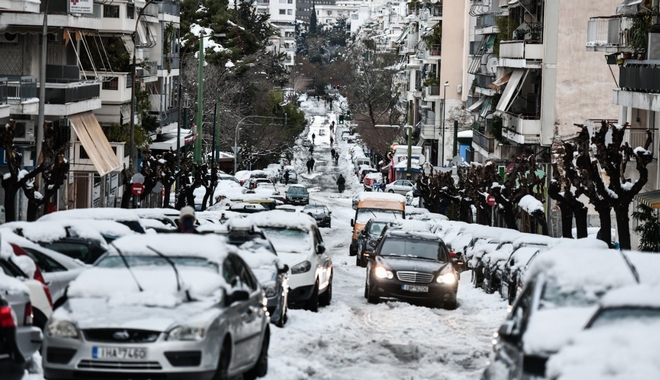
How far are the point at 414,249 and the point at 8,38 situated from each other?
25.6 metres

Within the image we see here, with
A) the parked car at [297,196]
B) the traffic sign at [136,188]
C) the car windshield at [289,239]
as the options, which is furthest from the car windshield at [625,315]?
the parked car at [297,196]

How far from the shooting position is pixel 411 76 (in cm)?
12619

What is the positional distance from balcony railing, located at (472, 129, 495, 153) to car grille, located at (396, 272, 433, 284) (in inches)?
1766

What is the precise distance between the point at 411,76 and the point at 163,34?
56412 millimetres

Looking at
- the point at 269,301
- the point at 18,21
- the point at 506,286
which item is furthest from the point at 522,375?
the point at 18,21

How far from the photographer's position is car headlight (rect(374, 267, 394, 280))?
82.0ft

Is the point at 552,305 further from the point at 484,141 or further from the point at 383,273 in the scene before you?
the point at 484,141

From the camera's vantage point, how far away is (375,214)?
157 ft

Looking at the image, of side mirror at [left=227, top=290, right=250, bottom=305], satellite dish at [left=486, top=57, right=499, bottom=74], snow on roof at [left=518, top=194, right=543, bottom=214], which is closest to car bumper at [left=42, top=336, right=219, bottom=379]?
side mirror at [left=227, top=290, right=250, bottom=305]

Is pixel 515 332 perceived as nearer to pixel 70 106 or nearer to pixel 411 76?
pixel 70 106

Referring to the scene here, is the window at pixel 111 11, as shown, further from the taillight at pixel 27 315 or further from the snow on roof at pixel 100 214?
the taillight at pixel 27 315

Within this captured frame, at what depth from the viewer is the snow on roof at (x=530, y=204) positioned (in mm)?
40638

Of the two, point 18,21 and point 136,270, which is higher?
point 18,21

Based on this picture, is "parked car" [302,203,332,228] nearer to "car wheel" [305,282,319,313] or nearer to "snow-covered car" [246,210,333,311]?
"snow-covered car" [246,210,333,311]
